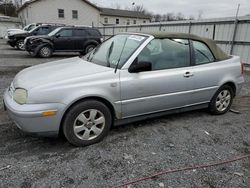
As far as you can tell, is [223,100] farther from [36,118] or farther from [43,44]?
[43,44]

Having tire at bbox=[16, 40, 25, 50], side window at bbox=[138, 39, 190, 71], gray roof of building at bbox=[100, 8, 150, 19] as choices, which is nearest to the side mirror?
side window at bbox=[138, 39, 190, 71]

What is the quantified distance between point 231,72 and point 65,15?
29.6 metres

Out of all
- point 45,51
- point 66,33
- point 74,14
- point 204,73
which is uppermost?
point 74,14

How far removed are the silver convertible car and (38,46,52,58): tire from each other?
8.74 metres

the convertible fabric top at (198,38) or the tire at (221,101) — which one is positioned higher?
the convertible fabric top at (198,38)

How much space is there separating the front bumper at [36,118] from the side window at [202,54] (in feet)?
8.34

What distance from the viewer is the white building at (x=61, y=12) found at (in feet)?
93.7

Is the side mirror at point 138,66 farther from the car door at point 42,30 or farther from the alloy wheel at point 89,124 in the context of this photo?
the car door at point 42,30

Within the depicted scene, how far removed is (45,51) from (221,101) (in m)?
10.1

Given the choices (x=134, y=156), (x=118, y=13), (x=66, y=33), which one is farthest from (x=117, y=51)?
(x=118, y=13)

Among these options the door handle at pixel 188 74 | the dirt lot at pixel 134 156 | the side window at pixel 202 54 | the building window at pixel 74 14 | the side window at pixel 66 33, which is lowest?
the dirt lot at pixel 134 156

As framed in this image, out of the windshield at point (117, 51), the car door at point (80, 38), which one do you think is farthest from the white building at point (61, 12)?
the windshield at point (117, 51)

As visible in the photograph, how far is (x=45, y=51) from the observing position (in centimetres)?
1183

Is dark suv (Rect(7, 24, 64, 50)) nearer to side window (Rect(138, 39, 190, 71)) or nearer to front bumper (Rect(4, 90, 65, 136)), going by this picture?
side window (Rect(138, 39, 190, 71))
